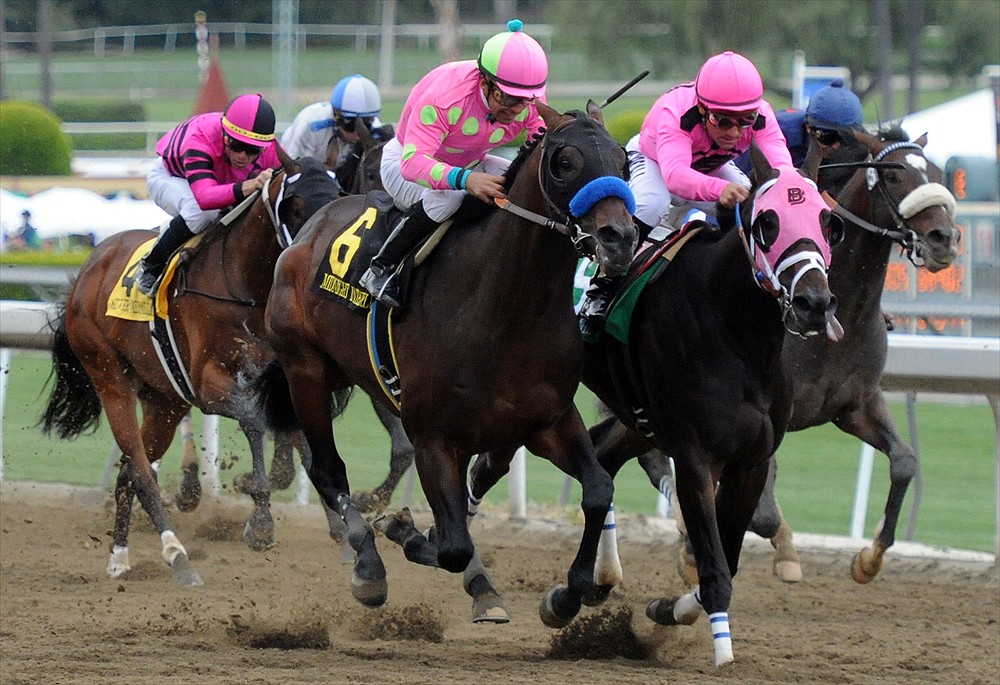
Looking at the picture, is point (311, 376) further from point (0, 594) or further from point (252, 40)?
point (252, 40)

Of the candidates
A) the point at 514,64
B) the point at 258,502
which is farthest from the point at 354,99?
the point at 514,64

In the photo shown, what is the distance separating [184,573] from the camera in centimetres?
677

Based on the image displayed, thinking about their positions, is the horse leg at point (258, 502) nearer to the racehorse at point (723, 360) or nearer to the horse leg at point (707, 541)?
the racehorse at point (723, 360)

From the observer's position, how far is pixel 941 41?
3347 centimetres

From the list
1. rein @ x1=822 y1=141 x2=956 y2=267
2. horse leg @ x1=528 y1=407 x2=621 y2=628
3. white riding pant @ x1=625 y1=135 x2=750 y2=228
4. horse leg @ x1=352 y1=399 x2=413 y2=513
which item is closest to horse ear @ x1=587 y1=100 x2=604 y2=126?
white riding pant @ x1=625 y1=135 x2=750 y2=228

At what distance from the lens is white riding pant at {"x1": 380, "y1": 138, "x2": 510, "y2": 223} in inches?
197

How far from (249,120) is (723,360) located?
9.01 ft

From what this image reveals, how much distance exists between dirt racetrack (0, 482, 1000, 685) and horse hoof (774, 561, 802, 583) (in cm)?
A: 11

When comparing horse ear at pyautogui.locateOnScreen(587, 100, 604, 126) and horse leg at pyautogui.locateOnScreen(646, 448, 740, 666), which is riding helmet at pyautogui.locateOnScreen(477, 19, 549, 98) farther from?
horse leg at pyautogui.locateOnScreen(646, 448, 740, 666)

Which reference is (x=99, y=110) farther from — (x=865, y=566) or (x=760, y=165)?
(x=760, y=165)

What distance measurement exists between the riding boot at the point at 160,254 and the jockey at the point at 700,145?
234 cm

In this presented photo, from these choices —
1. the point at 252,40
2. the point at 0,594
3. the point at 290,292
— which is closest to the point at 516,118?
the point at 290,292

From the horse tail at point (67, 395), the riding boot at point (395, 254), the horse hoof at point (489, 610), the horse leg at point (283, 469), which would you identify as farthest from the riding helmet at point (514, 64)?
the horse tail at point (67, 395)

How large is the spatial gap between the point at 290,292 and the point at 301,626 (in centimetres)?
127
